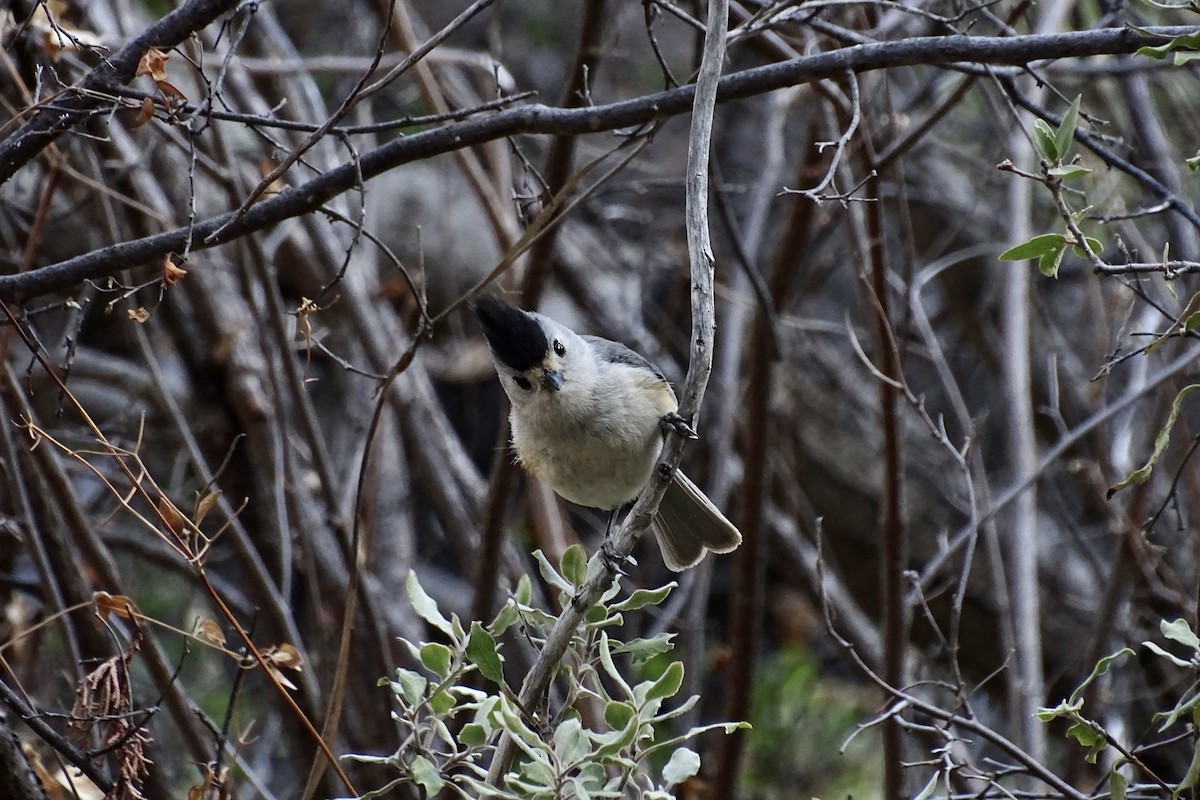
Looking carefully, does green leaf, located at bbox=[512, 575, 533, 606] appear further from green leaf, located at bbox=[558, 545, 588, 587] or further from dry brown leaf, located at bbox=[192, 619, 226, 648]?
dry brown leaf, located at bbox=[192, 619, 226, 648]

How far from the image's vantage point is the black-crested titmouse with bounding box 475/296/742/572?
2.77 m

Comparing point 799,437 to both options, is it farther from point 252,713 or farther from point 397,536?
point 252,713

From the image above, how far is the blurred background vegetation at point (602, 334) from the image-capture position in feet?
6.97

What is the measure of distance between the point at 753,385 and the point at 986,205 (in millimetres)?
2513

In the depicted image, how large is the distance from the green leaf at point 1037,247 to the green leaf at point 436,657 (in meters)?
0.96

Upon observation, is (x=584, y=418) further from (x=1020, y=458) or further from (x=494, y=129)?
(x=1020, y=458)

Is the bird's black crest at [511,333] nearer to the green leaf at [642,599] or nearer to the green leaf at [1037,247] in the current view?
the green leaf at [642,599]

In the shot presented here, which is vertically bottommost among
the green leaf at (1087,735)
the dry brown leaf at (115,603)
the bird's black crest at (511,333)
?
the green leaf at (1087,735)

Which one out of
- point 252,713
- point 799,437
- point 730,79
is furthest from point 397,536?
point 730,79

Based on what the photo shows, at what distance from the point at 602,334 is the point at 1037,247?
115 inches

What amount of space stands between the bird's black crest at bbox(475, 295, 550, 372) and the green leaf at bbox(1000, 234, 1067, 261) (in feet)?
3.84

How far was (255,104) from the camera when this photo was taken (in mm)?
3789

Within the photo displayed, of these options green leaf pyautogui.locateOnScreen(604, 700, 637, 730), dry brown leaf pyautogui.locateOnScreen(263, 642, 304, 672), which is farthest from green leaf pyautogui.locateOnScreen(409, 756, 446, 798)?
dry brown leaf pyautogui.locateOnScreen(263, 642, 304, 672)

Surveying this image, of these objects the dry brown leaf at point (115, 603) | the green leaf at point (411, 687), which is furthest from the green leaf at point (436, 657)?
the dry brown leaf at point (115, 603)
